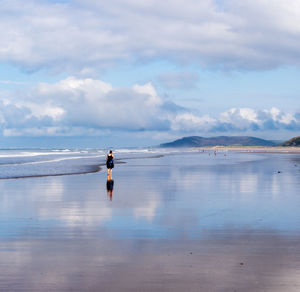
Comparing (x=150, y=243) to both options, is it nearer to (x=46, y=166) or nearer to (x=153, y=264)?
(x=153, y=264)

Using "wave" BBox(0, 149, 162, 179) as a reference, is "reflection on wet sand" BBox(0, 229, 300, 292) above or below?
below

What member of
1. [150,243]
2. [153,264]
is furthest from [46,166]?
[153,264]

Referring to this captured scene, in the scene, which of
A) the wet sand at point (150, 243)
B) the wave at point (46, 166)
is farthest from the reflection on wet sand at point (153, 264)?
the wave at point (46, 166)

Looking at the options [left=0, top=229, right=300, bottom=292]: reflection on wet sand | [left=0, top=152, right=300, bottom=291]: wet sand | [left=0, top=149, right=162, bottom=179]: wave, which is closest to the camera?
[left=0, top=229, right=300, bottom=292]: reflection on wet sand

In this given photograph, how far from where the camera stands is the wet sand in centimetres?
784

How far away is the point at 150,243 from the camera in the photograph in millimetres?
10906

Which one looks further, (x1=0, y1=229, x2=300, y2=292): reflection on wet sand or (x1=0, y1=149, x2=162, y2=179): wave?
(x1=0, y1=149, x2=162, y2=179): wave

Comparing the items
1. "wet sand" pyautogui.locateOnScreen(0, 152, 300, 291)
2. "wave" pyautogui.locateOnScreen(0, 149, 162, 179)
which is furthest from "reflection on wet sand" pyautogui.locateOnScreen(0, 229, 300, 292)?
"wave" pyautogui.locateOnScreen(0, 149, 162, 179)

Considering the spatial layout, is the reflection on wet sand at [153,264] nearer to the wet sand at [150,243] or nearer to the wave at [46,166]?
the wet sand at [150,243]

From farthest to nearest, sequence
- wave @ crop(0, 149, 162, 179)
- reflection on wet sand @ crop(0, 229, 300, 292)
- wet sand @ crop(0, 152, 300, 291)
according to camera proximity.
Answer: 1. wave @ crop(0, 149, 162, 179)
2. wet sand @ crop(0, 152, 300, 291)
3. reflection on wet sand @ crop(0, 229, 300, 292)

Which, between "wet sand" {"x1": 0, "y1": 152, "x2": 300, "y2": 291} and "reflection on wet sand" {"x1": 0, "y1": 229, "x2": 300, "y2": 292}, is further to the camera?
"wet sand" {"x1": 0, "y1": 152, "x2": 300, "y2": 291}

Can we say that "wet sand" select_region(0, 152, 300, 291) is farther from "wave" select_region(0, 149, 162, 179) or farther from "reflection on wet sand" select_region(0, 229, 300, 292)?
"wave" select_region(0, 149, 162, 179)

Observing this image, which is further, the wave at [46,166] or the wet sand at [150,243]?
the wave at [46,166]

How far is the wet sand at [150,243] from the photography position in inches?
309
